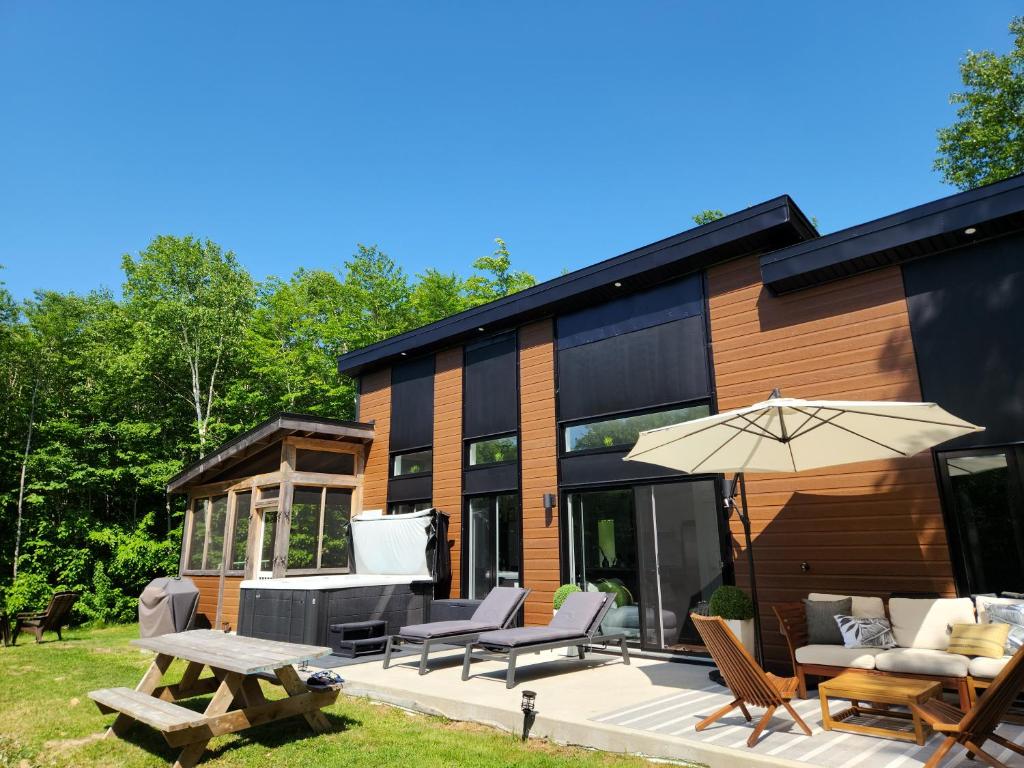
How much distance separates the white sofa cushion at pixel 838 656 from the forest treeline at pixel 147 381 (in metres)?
16.3

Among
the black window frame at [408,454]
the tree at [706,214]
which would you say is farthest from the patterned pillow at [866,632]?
the tree at [706,214]

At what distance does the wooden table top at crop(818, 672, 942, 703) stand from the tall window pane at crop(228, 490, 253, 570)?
1077 cm

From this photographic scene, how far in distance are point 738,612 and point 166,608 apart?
924 cm

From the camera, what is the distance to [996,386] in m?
5.73

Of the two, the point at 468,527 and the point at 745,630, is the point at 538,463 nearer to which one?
the point at 468,527

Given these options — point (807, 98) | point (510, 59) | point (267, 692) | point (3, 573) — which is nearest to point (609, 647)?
point (267, 692)

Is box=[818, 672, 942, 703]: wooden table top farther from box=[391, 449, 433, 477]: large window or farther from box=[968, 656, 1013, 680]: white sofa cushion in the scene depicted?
box=[391, 449, 433, 477]: large window

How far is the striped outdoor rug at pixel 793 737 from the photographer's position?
3.55 metres

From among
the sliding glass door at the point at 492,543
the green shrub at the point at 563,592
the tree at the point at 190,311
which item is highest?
the tree at the point at 190,311

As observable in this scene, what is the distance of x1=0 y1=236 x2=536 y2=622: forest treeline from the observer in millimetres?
16000

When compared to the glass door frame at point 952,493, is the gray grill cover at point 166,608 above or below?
below

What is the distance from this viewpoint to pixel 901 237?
6.23 meters

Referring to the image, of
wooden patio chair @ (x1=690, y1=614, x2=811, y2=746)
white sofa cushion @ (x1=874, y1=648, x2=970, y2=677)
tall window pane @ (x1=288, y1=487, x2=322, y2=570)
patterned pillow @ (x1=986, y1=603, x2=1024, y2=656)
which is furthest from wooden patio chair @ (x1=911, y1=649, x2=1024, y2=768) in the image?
tall window pane @ (x1=288, y1=487, x2=322, y2=570)

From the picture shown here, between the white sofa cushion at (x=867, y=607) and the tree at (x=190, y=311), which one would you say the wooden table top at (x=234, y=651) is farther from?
the tree at (x=190, y=311)
